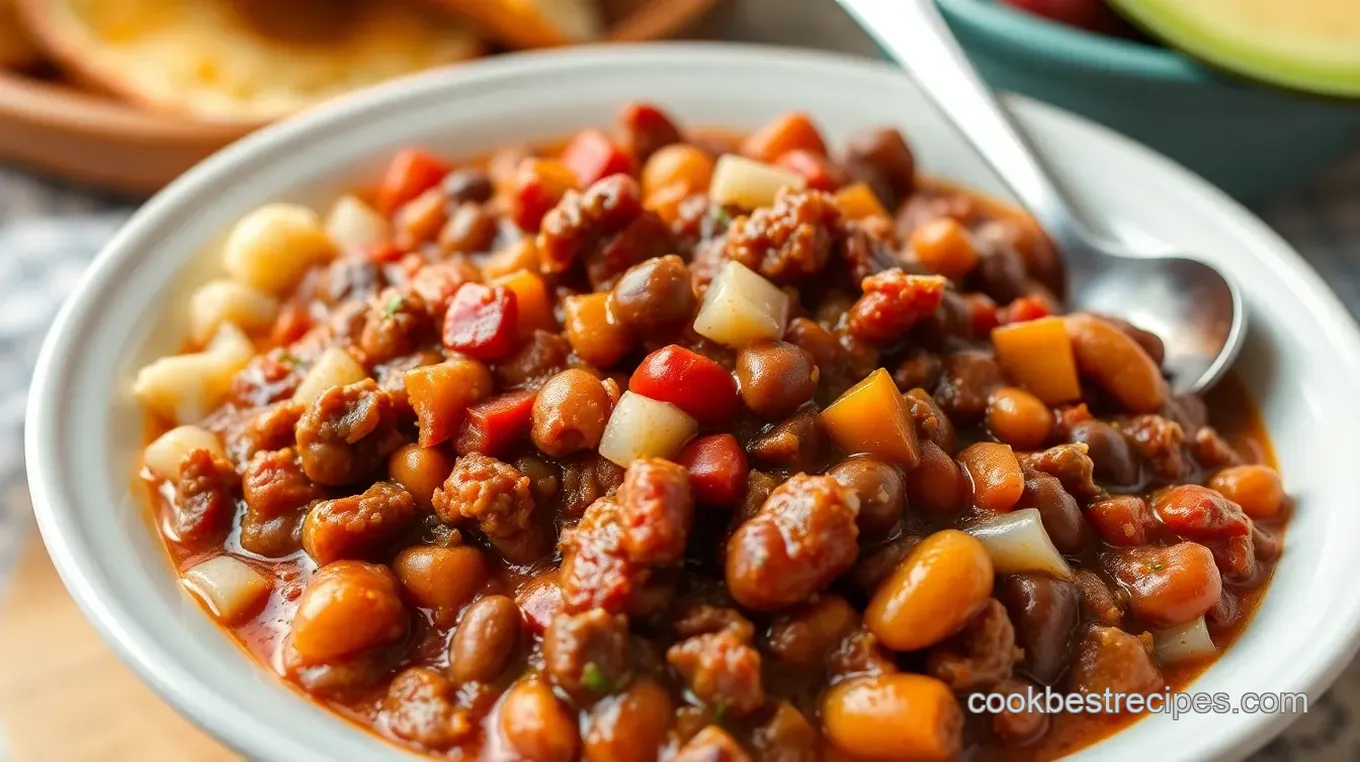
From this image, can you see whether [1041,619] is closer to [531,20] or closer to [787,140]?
[787,140]

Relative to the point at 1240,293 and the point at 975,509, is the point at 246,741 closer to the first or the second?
the point at 975,509

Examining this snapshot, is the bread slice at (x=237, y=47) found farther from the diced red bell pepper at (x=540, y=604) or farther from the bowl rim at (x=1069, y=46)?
the diced red bell pepper at (x=540, y=604)

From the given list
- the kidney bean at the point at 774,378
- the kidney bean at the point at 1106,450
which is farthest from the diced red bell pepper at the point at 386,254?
the kidney bean at the point at 1106,450

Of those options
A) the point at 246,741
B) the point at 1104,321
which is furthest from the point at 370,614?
the point at 1104,321

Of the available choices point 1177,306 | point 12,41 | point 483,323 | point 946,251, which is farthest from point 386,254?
point 12,41

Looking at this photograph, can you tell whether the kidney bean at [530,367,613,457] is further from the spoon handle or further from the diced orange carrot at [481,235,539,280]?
the spoon handle

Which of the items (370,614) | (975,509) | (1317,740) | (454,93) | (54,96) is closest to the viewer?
(370,614)

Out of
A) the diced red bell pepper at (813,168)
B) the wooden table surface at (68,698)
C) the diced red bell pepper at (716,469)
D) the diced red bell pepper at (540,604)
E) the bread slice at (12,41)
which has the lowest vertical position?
the wooden table surface at (68,698)
